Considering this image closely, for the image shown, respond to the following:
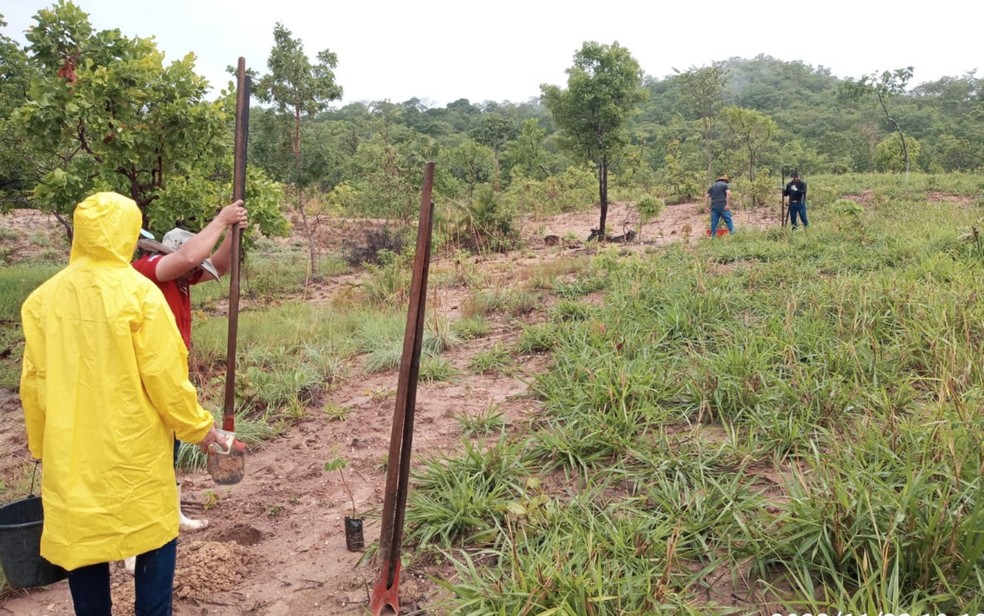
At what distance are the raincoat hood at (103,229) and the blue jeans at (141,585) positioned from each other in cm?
92

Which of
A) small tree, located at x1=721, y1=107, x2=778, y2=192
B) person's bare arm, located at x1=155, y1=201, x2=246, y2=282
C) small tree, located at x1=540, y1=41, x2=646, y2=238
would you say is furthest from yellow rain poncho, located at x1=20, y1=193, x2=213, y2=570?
small tree, located at x1=721, y1=107, x2=778, y2=192

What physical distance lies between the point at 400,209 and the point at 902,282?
1091cm

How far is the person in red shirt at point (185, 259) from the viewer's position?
240 centimetres

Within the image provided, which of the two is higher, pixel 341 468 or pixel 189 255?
pixel 189 255

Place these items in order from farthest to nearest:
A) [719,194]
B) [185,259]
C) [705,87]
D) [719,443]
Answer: [705,87], [719,194], [719,443], [185,259]

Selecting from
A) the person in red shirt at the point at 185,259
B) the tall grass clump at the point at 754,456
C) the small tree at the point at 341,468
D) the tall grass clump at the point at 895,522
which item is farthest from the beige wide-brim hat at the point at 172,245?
the tall grass clump at the point at 895,522

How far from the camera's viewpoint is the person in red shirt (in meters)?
2.40

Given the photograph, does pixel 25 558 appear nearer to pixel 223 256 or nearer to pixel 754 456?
pixel 223 256

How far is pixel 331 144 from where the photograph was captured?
40.4 feet

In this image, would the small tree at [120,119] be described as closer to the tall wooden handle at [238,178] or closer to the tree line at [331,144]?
the tree line at [331,144]

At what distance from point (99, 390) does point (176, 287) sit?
3.31 ft

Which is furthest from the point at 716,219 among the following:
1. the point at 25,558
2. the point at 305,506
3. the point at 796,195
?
the point at 25,558

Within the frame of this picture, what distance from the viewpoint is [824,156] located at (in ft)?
86.3

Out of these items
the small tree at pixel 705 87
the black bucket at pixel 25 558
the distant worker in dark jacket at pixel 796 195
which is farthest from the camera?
the small tree at pixel 705 87
